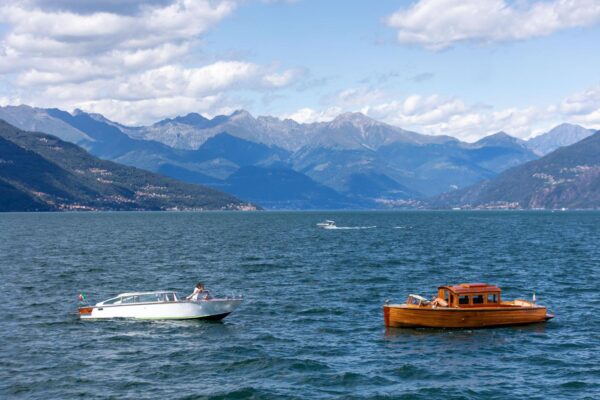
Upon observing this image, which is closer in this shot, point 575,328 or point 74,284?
point 575,328

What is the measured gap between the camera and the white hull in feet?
205

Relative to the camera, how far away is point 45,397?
135 feet

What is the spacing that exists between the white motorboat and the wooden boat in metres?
14.5

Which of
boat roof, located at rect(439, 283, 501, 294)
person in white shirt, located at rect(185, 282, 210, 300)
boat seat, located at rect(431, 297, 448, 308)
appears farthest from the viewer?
person in white shirt, located at rect(185, 282, 210, 300)

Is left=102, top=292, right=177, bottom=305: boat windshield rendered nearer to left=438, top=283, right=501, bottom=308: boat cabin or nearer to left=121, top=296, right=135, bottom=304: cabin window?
left=121, top=296, right=135, bottom=304: cabin window

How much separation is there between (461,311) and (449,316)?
105cm

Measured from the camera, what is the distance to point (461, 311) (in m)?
58.0

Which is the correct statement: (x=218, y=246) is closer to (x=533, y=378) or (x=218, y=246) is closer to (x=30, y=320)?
(x=30, y=320)

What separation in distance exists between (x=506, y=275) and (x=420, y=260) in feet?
77.0

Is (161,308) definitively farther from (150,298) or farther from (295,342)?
(295,342)

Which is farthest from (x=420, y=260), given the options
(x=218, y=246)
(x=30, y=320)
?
(x=30, y=320)

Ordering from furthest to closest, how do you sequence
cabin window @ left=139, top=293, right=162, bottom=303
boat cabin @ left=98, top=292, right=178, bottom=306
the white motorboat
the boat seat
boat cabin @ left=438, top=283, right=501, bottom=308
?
cabin window @ left=139, top=293, right=162, bottom=303 < boat cabin @ left=98, top=292, right=178, bottom=306 < the white motorboat < the boat seat < boat cabin @ left=438, top=283, right=501, bottom=308

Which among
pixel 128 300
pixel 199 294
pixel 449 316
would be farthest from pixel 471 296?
pixel 128 300

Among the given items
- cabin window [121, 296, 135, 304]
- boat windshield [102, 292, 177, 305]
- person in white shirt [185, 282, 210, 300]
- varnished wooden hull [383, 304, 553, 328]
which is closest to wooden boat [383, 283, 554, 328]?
varnished wooden hull [383, 304, 553, 328]
